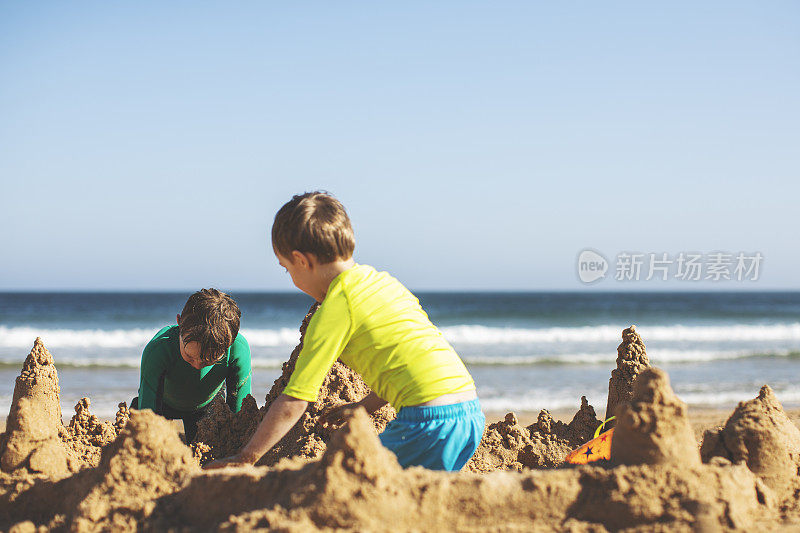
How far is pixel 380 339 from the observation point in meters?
2.28

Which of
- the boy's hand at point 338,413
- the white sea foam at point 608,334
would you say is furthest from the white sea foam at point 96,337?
the boy's hand at point 338,413

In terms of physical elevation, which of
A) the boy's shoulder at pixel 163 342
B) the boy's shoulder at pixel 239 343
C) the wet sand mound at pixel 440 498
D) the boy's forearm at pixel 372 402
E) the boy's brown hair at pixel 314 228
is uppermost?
the boy's brown hair at pixel 314 228

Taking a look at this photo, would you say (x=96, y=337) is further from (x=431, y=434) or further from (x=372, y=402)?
(x=431, y=434)

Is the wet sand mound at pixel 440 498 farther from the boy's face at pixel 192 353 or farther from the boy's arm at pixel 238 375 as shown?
the boy's arm at pixel 238 375

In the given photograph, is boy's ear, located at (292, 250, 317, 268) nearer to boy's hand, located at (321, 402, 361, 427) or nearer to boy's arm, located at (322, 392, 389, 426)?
A: boy's arm, located at (322, 392, 389, 426)

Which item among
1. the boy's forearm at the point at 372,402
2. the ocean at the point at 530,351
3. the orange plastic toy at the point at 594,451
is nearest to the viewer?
the boy's forearm at the point at 372,402

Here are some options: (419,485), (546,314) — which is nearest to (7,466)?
(419,485)

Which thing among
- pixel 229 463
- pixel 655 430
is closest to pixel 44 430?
pixel 229 463

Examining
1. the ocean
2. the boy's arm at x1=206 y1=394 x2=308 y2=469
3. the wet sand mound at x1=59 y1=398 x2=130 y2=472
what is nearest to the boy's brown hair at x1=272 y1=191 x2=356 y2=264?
the boy's arm at x1=206 y1=394 x2=308 y2=469

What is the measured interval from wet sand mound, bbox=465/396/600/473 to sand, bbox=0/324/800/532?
3.66ft

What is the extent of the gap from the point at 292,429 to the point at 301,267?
4.12 ft

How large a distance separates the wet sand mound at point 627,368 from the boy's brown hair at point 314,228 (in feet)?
5.79

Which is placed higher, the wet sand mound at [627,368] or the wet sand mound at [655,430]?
the wet sand mound at [627,368]

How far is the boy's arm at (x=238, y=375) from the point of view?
147 inches
